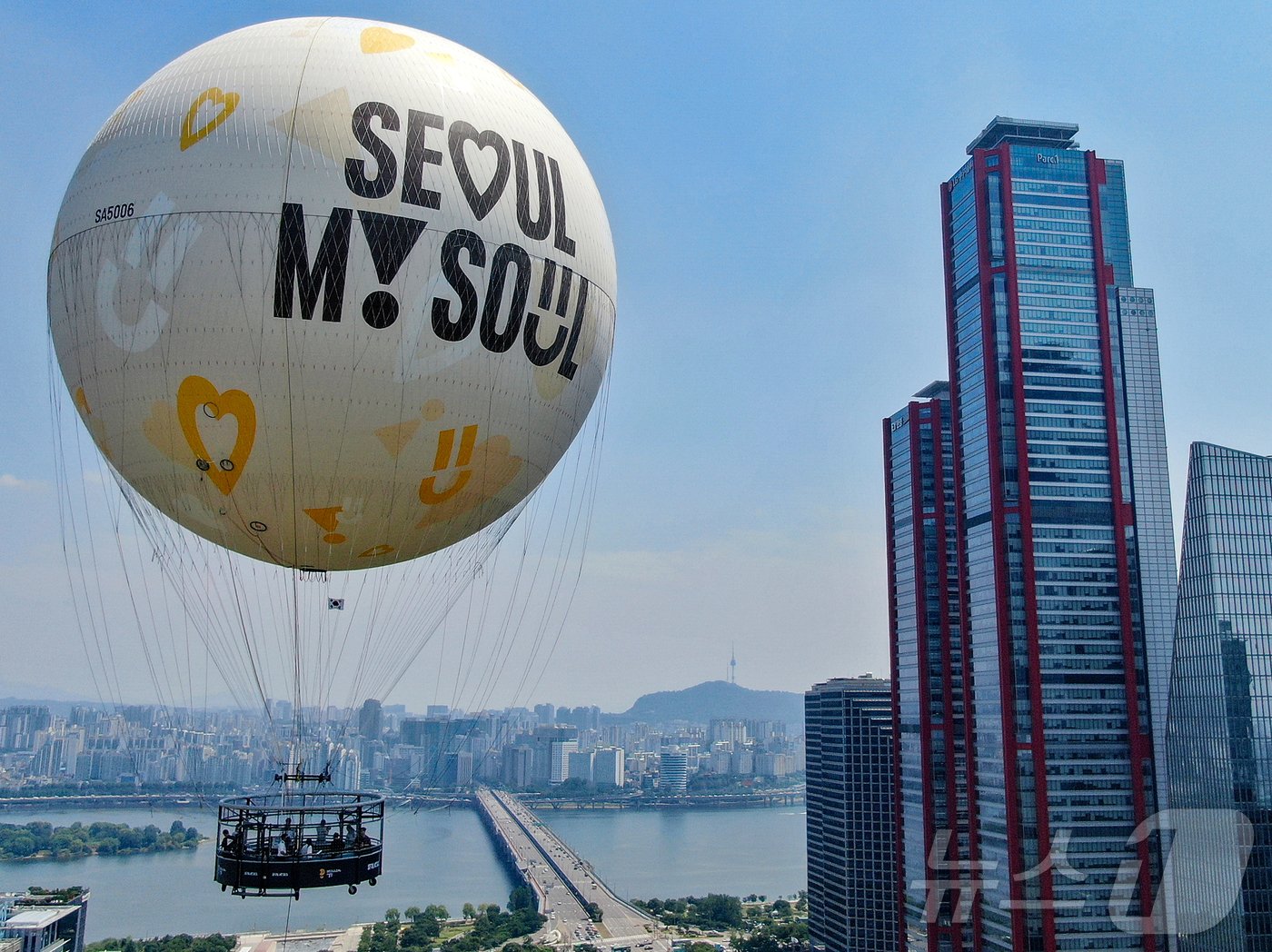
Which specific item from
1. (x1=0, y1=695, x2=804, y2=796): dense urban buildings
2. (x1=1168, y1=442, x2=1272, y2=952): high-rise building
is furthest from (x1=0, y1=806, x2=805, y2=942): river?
(x1=1168, y1=442, x2=1272, y2=952): high-rise building

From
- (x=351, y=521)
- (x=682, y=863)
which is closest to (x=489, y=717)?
(x=682, y=863)

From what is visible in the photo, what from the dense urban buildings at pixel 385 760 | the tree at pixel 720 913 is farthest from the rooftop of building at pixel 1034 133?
the dense urban buildings at pixel 385 760

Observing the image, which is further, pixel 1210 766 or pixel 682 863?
pixel 682 863

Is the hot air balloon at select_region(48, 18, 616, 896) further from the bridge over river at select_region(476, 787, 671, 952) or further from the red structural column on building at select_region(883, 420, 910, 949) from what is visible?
the bridge over river at select_region(476, 787, 671, 952)

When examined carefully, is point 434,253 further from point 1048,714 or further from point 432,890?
point 432,890

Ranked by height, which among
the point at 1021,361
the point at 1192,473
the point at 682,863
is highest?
the point at 1021,361

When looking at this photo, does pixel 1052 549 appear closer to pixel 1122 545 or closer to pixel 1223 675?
pixel 1122 545
